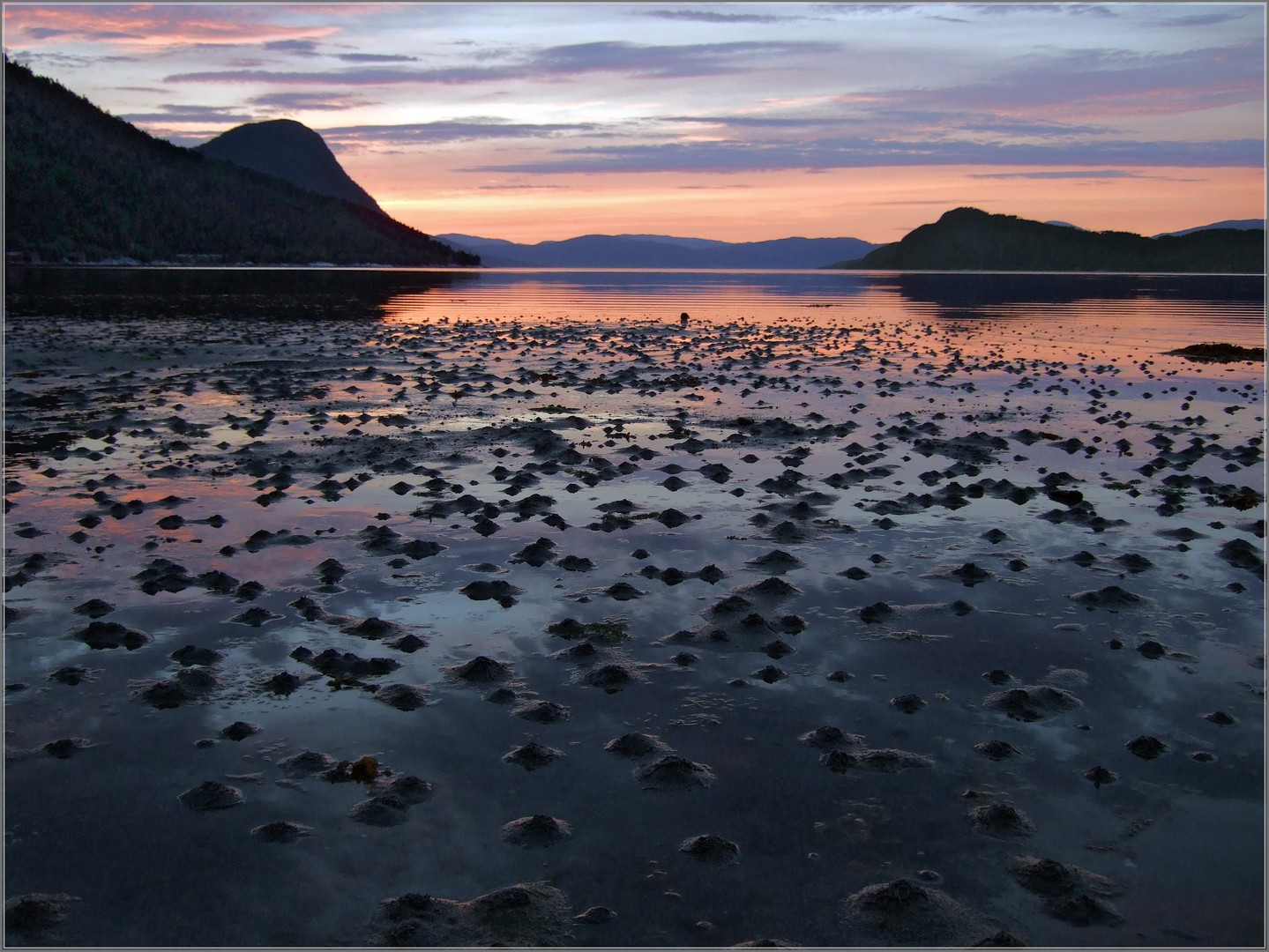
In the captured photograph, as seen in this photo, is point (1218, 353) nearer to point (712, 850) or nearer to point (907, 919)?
point (907, 919)

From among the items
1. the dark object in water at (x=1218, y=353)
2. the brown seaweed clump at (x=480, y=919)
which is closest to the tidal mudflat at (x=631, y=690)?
the brown seaweed clump at (x=480, y=919)

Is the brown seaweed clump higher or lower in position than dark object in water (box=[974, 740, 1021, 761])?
lower

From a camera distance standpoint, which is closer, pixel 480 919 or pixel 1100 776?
pixel 480 919

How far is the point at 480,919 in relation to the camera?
5215 mm

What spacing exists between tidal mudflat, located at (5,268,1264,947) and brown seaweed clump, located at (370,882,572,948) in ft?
0.07

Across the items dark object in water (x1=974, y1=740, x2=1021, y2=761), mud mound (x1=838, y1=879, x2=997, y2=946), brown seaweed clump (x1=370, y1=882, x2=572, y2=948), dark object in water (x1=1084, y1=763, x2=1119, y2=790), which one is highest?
dark object in water (x1=974, y1=740, x2=1021, y2=761)

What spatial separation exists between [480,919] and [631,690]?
2967 mm

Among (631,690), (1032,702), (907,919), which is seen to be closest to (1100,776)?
(1032,702)

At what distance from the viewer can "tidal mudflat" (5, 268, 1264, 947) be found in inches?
214

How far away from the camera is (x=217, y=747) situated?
276 inches

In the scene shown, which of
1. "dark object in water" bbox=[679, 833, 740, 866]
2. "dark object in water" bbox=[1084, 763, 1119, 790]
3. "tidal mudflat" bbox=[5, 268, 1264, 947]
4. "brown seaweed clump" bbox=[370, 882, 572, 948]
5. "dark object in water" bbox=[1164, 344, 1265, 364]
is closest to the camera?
"brown seaweed clump" bbox=[370, 882, 572, 948]

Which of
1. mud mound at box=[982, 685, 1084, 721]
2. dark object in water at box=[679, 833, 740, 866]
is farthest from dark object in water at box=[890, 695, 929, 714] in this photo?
dark object in water at box=[679, 833, 740, 866]

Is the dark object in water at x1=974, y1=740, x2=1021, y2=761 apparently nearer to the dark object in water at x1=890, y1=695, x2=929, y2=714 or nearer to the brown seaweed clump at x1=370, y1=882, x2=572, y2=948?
the dark object in water at x1=890, y1=695, x2=929, y2=714

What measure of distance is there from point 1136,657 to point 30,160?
237902 millimetres
